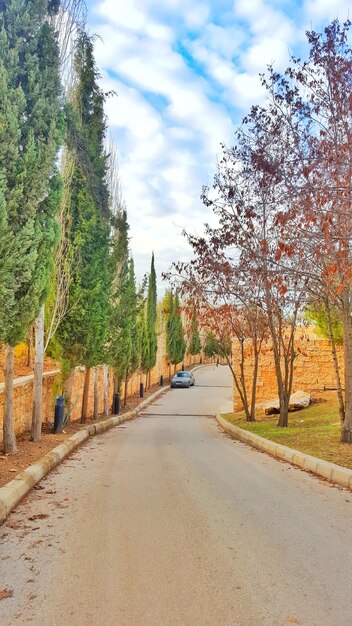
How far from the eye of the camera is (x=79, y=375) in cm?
1934

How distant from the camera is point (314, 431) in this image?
529 inches

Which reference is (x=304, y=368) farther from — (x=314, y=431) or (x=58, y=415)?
(x=58, y=415)

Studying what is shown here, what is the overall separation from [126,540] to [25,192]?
5.81 metres

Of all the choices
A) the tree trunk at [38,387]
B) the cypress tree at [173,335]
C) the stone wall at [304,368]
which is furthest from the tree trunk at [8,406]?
the cypress tree at [173,335]

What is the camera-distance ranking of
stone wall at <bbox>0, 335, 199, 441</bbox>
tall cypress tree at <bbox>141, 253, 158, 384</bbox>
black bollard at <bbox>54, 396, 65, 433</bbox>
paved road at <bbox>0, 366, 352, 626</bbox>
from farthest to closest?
tall cypress tree at <bbox>141, 253, 158, 384</bbox> → black bollard at <bbox>54, 396, 65, 433</bbox> → stone wall at <bbox>0, 335, 199, 441</bbox> → paved road at <bbox>0, 366, 352, 626</bbox>

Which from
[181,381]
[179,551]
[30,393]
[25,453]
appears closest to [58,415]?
[30,393]

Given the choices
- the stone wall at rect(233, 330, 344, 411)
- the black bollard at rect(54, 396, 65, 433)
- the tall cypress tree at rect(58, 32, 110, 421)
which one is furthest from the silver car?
the black bollard at rect(54, 396, 65, 433)

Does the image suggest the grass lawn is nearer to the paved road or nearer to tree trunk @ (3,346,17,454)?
the paved road

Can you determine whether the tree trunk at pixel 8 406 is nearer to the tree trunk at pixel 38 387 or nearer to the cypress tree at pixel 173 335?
the tree trunk at pixel 38 387

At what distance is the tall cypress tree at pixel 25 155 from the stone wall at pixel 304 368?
1467cm

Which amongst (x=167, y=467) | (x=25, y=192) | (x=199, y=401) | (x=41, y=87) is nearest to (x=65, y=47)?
(x=41, y=87)

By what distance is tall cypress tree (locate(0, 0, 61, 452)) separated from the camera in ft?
26.2

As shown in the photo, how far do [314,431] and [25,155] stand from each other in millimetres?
9607

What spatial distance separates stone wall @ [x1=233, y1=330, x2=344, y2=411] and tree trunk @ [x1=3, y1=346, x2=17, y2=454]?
47.4 ft
